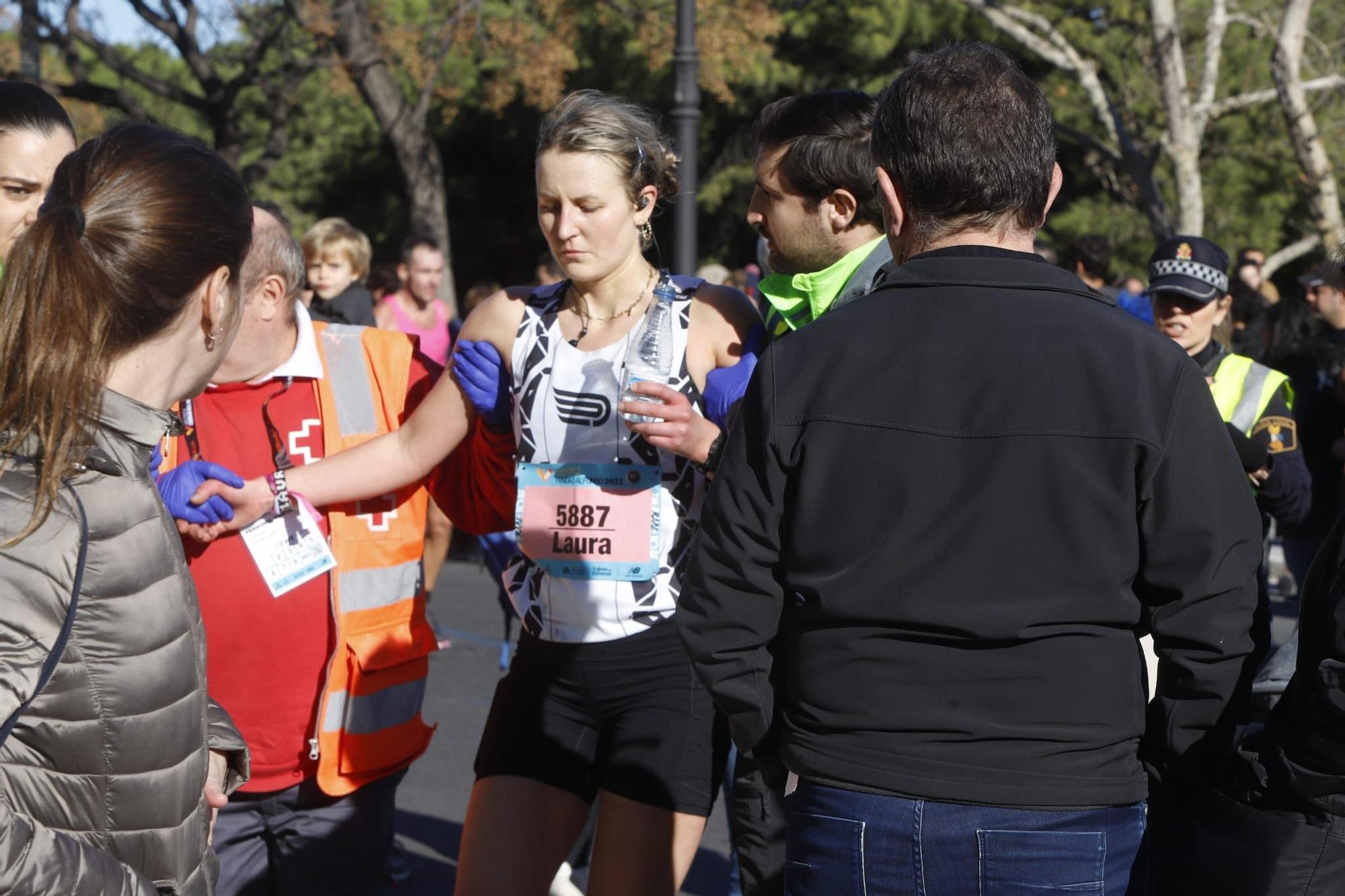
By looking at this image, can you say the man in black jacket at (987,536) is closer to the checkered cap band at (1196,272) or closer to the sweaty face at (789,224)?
the sweaty face at (789,224)

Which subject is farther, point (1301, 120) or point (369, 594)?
point (1301, 120)

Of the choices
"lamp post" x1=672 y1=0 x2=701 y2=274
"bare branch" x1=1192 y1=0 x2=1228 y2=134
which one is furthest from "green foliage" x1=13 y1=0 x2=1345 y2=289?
"lamp post" x1=672 y1=0 x2=701 y2=274

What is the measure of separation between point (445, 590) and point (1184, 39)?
12.4m

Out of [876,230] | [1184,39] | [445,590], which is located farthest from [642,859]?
[1184,39]

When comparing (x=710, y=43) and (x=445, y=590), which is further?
(x=710, y=43)

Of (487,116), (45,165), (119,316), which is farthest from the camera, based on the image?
(487,116)

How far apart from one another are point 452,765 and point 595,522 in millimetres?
3131

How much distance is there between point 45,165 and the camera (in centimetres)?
291

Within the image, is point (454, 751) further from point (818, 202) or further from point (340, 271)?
point (818, 202)

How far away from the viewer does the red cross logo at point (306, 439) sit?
9.97 feet

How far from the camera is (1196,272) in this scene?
169 inches

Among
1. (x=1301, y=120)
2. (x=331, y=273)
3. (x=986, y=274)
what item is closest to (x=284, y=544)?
(x=986, y=274)

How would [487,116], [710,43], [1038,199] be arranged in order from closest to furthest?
1. [1038,199]
2. [710,43]
3. [487,116]

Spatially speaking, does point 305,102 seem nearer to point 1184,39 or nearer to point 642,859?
point 1184,39
